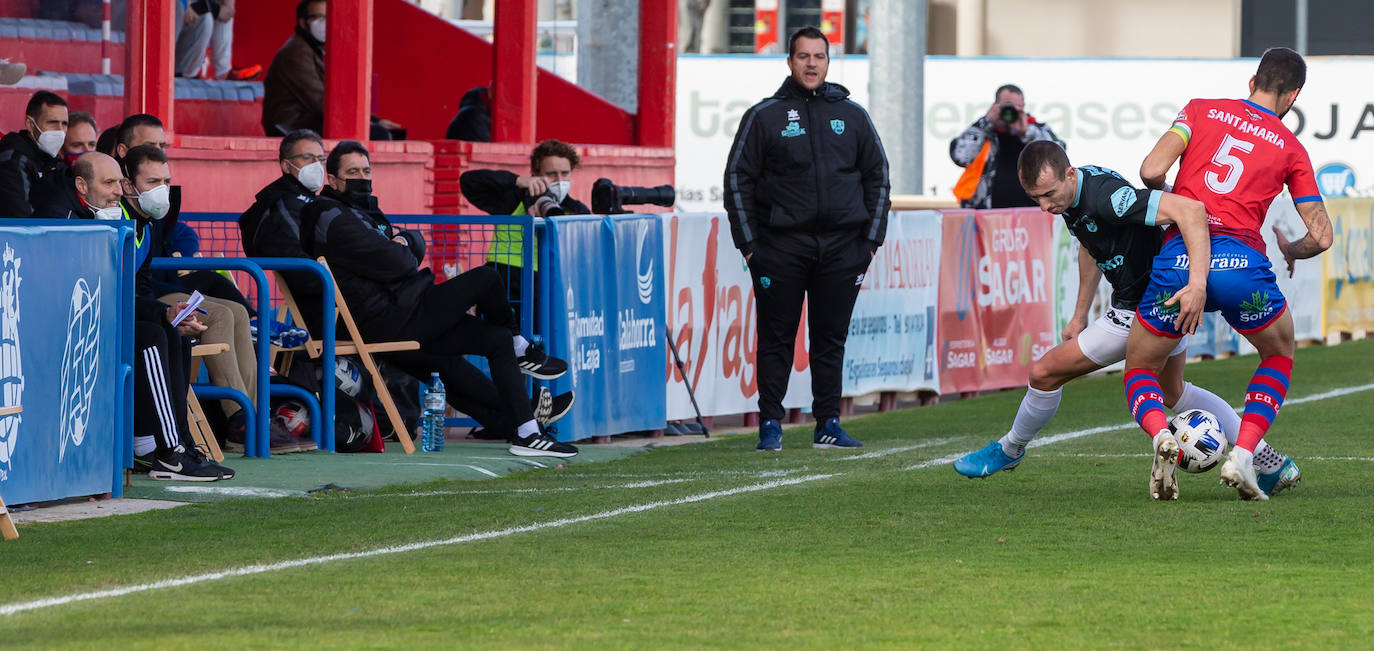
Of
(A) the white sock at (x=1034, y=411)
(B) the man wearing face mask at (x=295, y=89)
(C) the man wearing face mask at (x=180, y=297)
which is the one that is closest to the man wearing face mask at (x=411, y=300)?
(C) the man wearing face mask at (x=180, y=297)

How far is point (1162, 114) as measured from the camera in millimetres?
37031

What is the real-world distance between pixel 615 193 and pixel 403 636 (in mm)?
7639

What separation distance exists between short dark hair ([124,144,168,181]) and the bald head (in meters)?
0.58

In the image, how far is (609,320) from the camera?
1264 cm

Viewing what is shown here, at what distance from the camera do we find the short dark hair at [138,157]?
10.5 meters

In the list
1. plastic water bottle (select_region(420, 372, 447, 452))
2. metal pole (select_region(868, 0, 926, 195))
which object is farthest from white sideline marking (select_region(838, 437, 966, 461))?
metal pole (select_region(868, 0, 926, 195))

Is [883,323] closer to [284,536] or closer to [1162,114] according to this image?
[284,536]

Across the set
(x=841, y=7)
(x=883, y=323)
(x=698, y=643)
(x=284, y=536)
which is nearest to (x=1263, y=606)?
(x=698, y=643)

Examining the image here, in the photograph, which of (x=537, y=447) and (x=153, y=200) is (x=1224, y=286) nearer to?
(x=537, y=447)

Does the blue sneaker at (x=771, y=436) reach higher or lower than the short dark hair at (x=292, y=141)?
lower

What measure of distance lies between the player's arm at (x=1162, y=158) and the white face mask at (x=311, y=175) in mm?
4701

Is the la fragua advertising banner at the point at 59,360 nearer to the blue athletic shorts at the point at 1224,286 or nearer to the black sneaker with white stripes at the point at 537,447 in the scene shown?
the black sneaker with white stripes at the point at 537,447

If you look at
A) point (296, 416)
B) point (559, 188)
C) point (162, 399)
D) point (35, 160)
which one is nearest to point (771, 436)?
point (559, 188)

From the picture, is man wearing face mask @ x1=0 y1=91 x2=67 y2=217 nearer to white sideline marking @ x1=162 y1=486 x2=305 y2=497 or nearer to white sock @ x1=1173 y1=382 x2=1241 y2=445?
white sideline marking @ x1=162 y1=486 x2=305 y2=497
